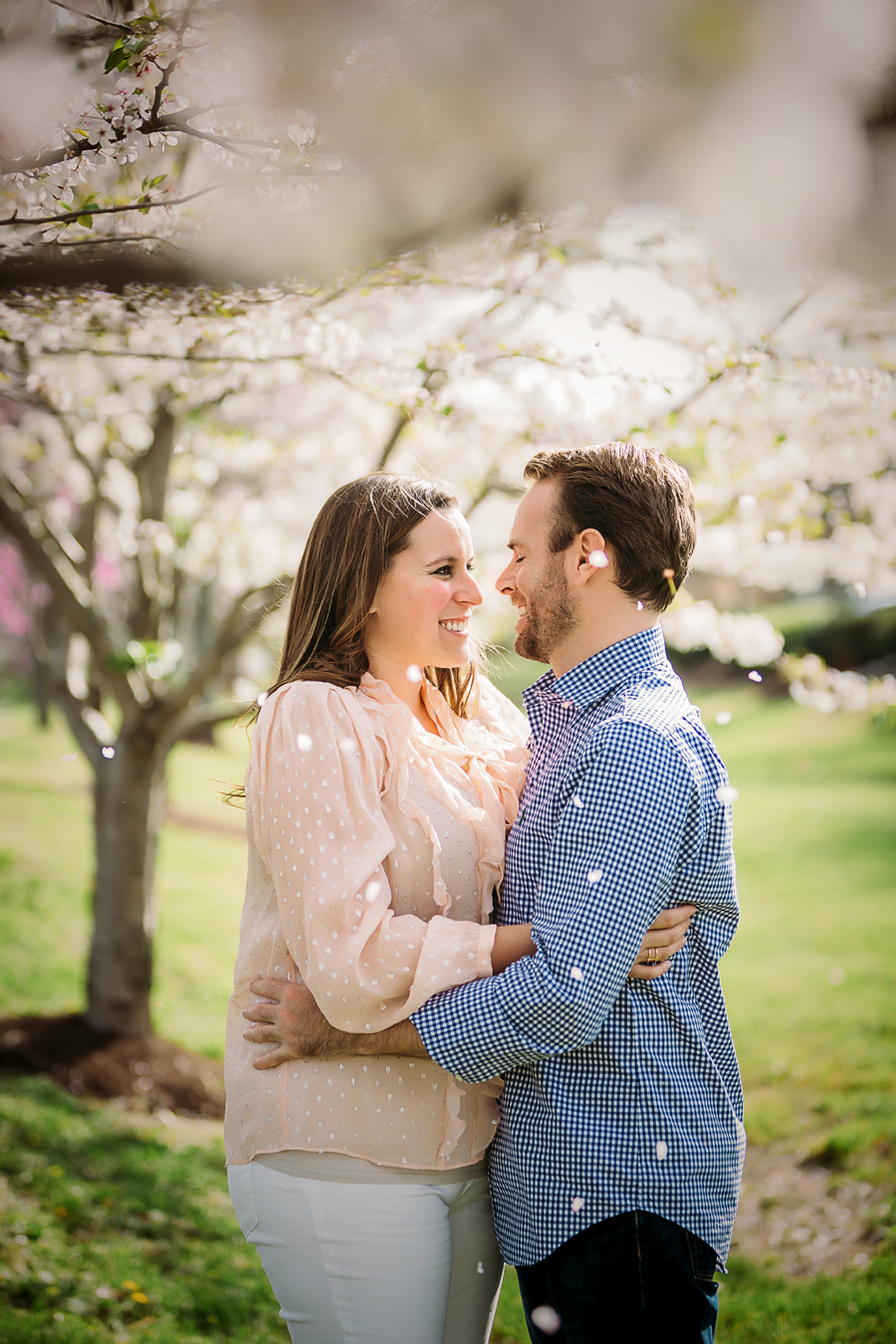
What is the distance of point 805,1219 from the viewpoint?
495 centimetres

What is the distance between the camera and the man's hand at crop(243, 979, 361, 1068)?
2.04 metres

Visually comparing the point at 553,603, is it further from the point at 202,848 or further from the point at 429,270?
the point at 202,848

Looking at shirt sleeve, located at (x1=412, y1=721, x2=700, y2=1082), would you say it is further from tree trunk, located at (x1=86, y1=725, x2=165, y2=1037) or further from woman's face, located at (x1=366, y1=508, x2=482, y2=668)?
tree trunk, located at (x1=86, y1=725, x2=165, y2=1037)

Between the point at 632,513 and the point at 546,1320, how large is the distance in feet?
5.60

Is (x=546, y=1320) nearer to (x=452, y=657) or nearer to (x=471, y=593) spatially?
(x=452, y=657)

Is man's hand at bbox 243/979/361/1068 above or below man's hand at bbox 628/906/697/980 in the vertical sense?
below

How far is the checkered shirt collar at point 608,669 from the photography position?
211 centimetres

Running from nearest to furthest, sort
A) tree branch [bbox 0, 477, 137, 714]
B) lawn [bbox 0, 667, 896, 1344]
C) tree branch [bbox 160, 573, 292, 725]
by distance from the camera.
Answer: lawn [bbox 0, 667, 896, 1344] < tree branch [bbox 0, 477, 137, 714] < tree branch [bbox 160, 573, 292, 725]

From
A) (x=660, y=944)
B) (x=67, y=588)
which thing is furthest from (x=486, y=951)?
(x=67, y=588)

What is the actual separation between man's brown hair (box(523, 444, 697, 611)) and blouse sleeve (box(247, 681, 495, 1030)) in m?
0.69

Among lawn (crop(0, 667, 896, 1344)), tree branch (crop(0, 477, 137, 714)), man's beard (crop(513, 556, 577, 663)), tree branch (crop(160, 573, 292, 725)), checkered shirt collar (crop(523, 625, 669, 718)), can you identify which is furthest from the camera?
tree branch (crop(160, 573, 292, 725))

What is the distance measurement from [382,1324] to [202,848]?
11947mm

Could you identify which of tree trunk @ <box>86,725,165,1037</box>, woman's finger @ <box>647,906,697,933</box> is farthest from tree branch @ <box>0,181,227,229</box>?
tree trunk @ <box>86,725,165,1037</box>

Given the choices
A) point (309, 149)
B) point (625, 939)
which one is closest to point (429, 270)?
point (309, 149)
